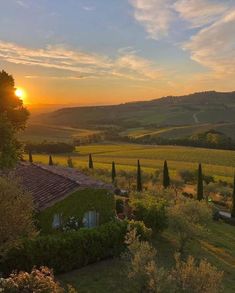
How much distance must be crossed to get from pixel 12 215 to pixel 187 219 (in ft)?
48.5

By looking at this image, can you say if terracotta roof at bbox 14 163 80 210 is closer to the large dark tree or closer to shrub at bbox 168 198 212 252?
the large dark tree

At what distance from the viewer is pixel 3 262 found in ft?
66.9

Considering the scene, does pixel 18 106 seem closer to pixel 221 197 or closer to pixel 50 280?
pixel 50 280

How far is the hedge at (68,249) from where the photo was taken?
67.6ft

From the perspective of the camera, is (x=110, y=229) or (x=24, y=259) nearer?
(x=24, y=259)

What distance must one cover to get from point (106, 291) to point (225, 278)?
27.2 ft

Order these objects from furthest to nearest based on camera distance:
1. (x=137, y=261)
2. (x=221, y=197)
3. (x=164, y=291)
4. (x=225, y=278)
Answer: (x=221, y=197) < (x=225, y=278) < (x=137, y=261) < (x=164, y=291)

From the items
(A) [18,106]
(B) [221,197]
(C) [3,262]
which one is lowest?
(B) [221,197]

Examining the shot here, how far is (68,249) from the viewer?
72.3ft

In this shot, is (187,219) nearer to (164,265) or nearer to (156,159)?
(164,265)

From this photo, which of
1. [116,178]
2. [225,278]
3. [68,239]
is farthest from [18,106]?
[116,178]

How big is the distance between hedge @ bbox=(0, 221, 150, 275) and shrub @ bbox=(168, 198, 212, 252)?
3754 millimetres

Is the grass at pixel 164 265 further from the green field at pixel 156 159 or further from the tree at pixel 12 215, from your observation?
the green field at pixel 156 159

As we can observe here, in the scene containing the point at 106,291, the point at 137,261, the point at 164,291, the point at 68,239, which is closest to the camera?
the point at 164,291
